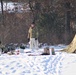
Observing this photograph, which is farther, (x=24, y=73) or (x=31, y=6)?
(x=31, y=6)

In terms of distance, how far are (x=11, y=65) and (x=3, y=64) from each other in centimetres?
20

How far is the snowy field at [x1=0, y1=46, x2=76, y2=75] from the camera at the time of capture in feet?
32.3

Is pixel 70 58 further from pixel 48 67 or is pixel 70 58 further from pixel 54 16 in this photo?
pixel 54 16

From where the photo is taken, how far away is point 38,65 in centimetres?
1013

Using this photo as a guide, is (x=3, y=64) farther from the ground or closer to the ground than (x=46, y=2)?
closer to the ground

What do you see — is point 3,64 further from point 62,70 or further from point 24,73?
point 62,70

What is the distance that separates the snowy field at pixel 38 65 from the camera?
984cm

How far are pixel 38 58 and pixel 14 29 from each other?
12944mm

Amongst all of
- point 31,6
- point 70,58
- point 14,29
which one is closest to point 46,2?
point 31,6

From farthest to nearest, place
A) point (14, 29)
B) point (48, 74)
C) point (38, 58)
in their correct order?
point (14, 29) < point (38, 58) < point (48, 74)

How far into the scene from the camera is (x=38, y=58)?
10508 millimetres

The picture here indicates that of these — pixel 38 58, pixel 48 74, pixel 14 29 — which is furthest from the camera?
pixel 14 29

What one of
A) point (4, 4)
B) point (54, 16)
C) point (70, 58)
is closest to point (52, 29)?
point (54, 16)

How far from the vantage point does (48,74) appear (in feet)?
32.0
